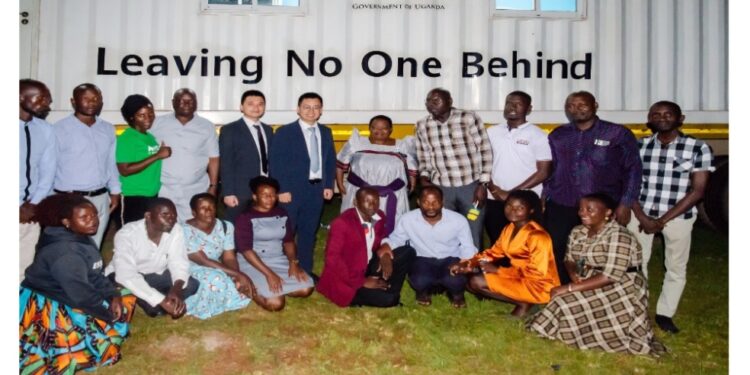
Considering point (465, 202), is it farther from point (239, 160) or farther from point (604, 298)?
point (239, 160)

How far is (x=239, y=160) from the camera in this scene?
16.6ft

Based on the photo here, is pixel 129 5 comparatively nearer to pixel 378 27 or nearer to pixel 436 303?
pixel 378 27

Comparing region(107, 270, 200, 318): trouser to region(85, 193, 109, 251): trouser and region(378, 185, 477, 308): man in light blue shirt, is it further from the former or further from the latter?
region(378, 185, 477, 308): man in light blue shirt

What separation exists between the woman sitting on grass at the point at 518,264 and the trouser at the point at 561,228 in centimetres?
15

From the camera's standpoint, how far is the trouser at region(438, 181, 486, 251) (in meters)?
5.20

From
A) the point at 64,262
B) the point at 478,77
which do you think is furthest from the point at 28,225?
the point at 478,77

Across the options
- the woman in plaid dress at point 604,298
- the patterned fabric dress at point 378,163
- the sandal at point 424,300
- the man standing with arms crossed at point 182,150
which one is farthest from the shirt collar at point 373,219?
the woman in plaid dress at point 604,298

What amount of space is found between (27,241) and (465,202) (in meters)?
3.49

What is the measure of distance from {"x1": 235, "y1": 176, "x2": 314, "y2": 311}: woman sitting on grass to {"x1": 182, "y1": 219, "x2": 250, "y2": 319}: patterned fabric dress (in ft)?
0.48

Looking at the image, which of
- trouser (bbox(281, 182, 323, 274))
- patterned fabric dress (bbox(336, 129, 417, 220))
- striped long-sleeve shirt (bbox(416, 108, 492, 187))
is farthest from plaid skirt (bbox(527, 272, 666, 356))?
trouser (bbox(281, 182, 323, 274))

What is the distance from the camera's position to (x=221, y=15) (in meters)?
6.06

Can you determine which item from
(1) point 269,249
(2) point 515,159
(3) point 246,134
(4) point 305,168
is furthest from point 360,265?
(2) point 515,159

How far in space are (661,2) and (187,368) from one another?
6.44m
